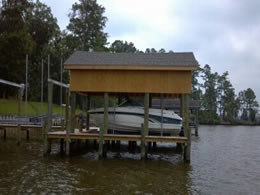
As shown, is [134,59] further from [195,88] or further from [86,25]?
[195,88]

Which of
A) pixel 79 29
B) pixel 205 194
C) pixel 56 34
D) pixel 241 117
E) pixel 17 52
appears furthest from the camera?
pixel 241 117

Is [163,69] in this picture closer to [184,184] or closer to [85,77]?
[85,77]

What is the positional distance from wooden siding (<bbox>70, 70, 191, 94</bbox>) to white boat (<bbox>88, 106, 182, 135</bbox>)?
8.22 feet

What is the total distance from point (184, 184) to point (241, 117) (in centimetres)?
11196

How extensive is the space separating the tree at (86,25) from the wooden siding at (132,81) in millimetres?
40163

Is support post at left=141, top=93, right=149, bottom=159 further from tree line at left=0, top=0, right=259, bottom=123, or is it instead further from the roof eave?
tree line at left=0, top=0, right=259, bottom=123

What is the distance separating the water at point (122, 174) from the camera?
1300 cm

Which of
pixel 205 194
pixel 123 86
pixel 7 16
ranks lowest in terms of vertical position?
pixel 205 194

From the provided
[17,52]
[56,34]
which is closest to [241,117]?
[56,34]

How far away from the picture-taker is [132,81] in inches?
746

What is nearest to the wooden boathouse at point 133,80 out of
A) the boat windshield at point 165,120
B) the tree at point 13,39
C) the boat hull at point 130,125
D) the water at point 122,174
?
the water at point 122,174

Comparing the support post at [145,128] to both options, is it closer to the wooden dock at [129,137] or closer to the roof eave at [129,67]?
the wooden dock at [129,137]

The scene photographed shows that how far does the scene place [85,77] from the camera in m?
19.2

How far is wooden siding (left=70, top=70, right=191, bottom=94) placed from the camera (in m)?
18.6
